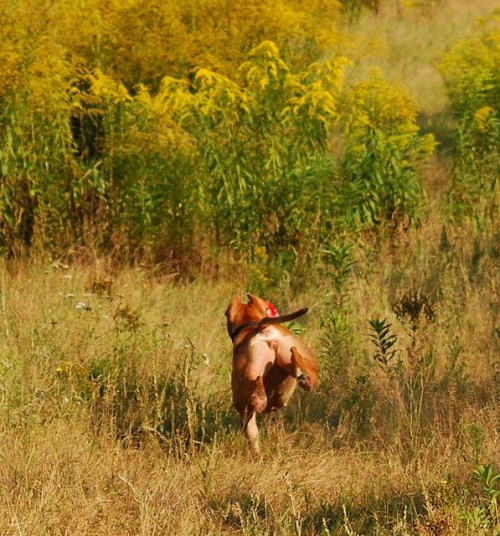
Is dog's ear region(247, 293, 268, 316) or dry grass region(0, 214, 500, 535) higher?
dog's ear region(247, 293, 268, 316)

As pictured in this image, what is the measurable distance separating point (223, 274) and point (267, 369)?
3870 millimetres

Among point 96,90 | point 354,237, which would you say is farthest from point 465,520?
point 96,90

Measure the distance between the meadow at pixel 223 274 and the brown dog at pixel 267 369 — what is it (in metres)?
0.23

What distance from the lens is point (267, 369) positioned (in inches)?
198

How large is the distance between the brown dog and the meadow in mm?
234

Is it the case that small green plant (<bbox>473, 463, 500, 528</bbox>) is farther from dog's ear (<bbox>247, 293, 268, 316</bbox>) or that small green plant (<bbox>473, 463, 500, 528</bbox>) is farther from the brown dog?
dog's ear (<bbox>247, 293, 268, 316</bbox>)

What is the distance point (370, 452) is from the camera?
526cm

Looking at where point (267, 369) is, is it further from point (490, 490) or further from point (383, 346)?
point (490, 490)

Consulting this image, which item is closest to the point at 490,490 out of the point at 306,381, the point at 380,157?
the point at 306,381

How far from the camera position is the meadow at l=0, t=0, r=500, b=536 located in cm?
478

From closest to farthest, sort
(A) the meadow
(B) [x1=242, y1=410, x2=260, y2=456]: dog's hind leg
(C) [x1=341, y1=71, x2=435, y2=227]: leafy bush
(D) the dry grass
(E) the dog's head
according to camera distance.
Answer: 1. (D) the dry grass
2. (A) the meadow
3. (B) [x1=242, y1=410, x2=260, y2=456]: dog's hind leg
4. (E) the dog's head
5. (C) [x1=341, y1=71, x2=435, y2=227]: leafy bush

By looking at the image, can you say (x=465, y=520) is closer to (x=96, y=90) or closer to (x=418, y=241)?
(x=418, y=241)

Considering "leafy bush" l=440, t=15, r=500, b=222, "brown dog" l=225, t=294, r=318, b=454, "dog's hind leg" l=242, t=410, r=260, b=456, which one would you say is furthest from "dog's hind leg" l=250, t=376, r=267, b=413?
"leafy bush" l=440, t=15, r=500, b=222

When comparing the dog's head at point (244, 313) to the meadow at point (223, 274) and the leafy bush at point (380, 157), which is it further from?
the leafy bush at point (380, 157)
